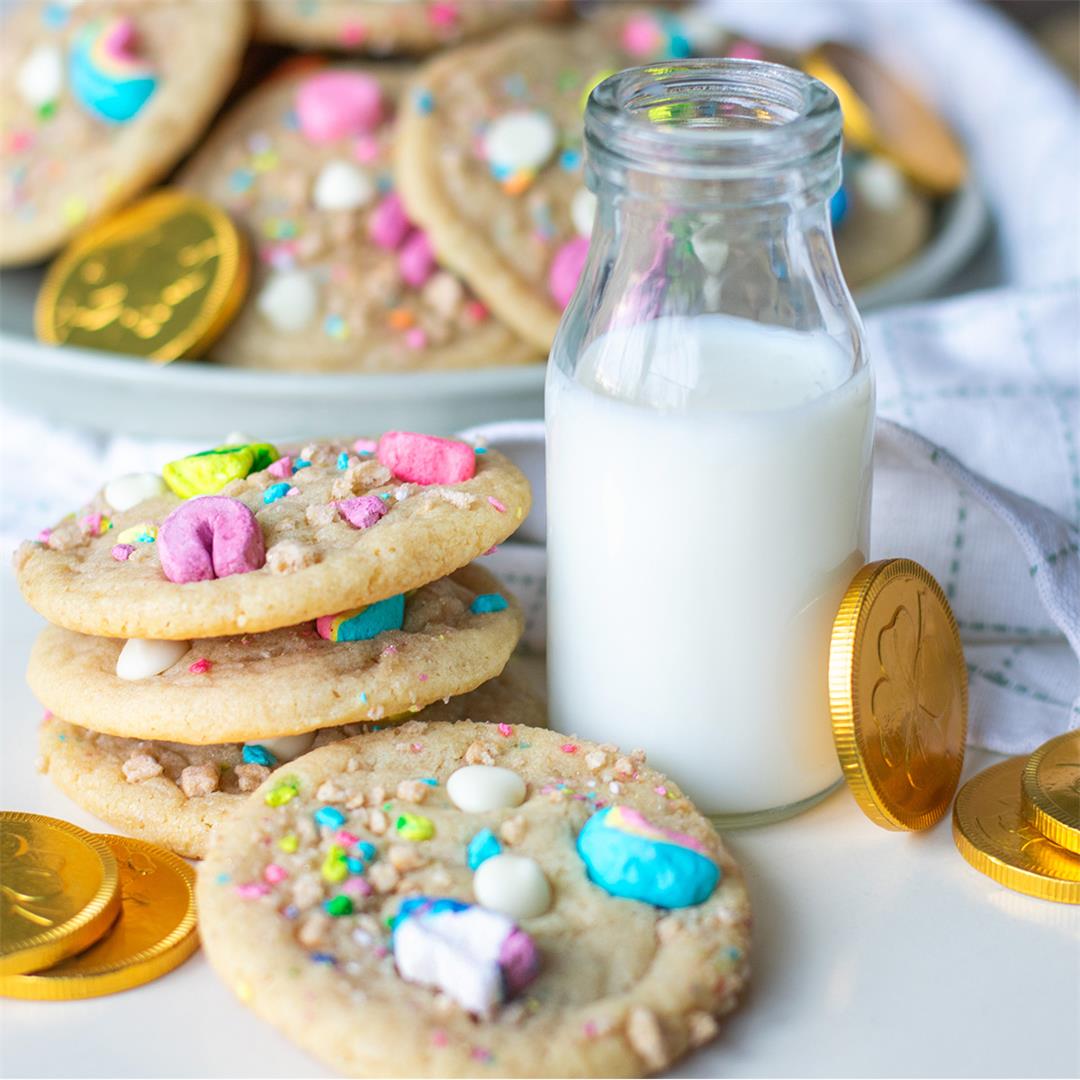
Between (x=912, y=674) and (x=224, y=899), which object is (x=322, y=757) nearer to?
(x=224, y=899)

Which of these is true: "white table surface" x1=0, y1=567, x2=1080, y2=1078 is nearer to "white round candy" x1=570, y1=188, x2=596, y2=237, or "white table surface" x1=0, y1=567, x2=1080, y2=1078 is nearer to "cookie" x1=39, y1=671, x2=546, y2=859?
"cookie" x1=39, y1=671, x2=546, y2=859

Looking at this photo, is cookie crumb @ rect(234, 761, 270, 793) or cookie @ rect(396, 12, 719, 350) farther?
cookie @ rect(396, 12, 719, 350)

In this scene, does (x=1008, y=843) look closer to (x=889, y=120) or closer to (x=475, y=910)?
(x=475, y=910)

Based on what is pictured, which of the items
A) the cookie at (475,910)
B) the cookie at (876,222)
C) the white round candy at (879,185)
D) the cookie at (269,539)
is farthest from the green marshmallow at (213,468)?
the white round candy at (879,185)

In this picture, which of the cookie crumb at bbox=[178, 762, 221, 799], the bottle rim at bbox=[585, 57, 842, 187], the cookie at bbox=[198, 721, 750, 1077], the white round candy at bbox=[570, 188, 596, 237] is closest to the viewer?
the cookie at bbox=[198, 721, 750, 1077]

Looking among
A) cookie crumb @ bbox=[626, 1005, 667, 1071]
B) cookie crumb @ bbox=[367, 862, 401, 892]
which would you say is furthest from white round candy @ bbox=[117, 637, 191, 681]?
cookie crumb @ bbox=[626, 1005, 667, 1071]

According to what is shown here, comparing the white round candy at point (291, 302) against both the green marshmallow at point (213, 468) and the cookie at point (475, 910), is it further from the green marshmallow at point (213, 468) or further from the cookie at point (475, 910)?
the cookie at point (475, 910)
